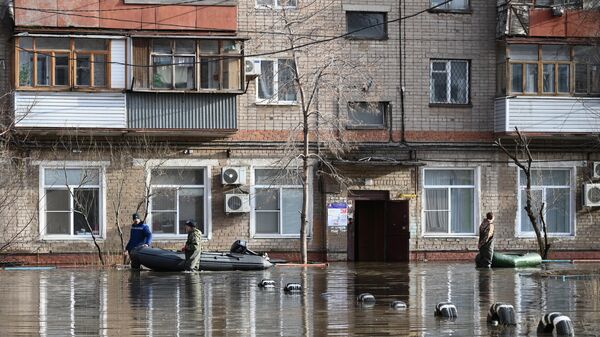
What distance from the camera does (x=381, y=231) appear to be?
3759cm

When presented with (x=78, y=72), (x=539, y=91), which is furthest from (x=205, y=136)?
(x=539, y=91)

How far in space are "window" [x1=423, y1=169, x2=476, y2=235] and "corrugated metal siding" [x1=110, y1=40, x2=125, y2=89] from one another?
9895mm

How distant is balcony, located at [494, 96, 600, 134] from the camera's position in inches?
1433

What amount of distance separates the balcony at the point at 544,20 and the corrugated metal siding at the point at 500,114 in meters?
2.01

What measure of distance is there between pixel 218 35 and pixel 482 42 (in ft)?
27.7

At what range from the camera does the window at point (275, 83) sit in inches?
1405

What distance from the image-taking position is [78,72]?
3384cm

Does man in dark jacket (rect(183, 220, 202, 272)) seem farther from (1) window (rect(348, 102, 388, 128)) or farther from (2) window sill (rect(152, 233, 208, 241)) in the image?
(1) window (rect(348, 102, 388, 128))

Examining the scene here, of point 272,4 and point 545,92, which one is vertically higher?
point 272,4

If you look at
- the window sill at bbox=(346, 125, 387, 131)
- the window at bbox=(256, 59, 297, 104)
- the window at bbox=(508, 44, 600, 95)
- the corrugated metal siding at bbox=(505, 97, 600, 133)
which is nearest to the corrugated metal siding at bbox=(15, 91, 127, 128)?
the window at bbox=(256, 59, 297, 104)

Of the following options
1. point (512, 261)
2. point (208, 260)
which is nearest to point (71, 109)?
point (208, 260)

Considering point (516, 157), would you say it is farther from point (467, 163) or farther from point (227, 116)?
point (227, 116)

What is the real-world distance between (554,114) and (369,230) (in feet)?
22.2

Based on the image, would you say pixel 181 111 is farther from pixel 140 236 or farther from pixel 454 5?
pixel 454 5
